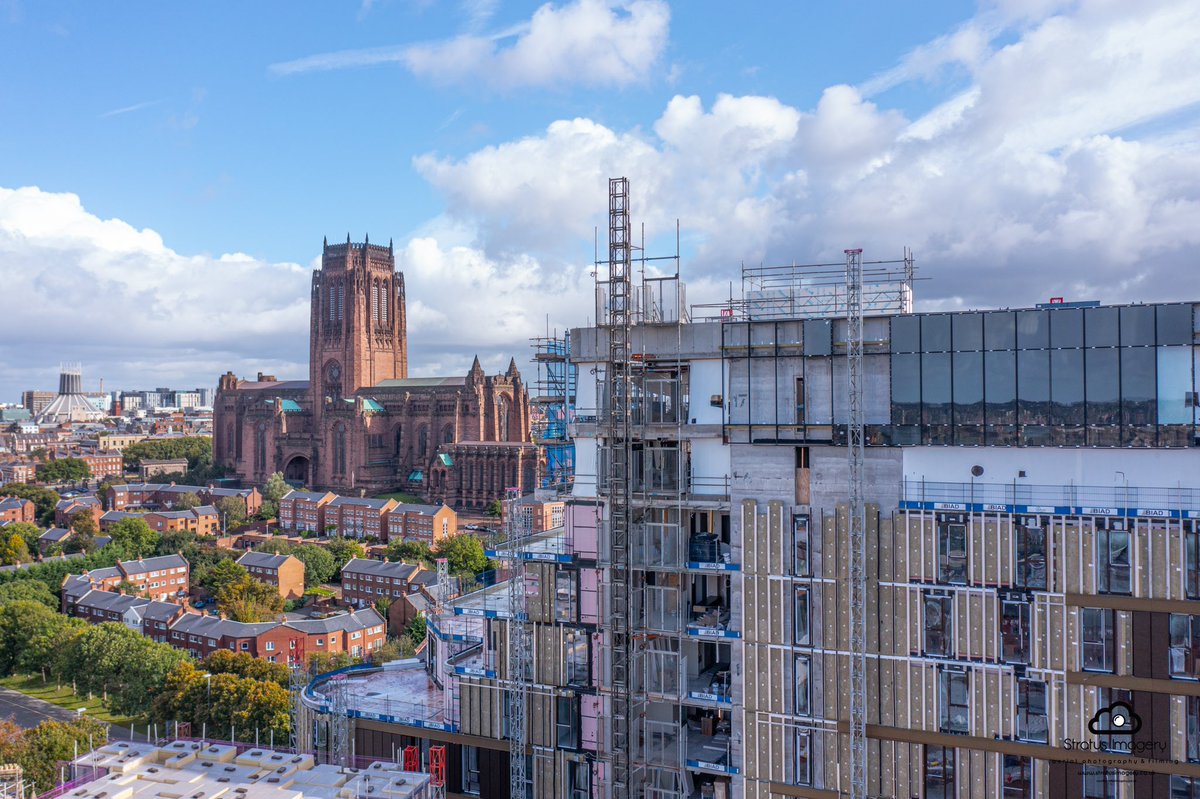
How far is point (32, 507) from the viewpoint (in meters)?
129

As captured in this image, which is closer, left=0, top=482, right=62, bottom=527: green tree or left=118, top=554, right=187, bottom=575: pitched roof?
left=118, top=554, right=187, bottom=575: pitched roof

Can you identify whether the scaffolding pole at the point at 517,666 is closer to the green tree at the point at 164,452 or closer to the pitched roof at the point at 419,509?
the pitched roof at the point at 419,509

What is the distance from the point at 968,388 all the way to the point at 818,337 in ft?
12.6

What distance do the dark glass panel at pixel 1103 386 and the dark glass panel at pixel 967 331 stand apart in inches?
94.4

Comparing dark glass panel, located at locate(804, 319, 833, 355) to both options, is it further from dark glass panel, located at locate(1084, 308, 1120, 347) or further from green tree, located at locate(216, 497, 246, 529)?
green tree, located at locate(216, 497, 246, 529)

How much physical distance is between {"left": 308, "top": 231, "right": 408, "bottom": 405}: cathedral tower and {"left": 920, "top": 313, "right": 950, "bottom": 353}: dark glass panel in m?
142

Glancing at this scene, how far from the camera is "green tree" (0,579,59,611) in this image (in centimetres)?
8050

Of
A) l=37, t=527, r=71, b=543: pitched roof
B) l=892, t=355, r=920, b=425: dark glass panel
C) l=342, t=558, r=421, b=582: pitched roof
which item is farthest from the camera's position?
l=37, t=527, r=71, b=543: pitched roof

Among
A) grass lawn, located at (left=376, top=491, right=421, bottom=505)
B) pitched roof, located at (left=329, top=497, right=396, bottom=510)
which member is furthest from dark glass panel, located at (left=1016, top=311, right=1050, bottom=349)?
grass lawn, located at (left=376, top=491, right=421, bottom=505)

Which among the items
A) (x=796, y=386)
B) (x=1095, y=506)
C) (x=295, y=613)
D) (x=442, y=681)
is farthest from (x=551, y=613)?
(x=295, y=613)

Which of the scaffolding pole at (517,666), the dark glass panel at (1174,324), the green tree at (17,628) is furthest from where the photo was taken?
the green tree at (17,628)

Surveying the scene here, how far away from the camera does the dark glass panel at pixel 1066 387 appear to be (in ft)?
70.8

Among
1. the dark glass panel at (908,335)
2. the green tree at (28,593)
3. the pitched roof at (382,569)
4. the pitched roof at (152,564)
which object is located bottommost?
the green tree at (28,593)

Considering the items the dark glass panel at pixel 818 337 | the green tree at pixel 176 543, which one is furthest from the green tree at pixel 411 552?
the dark glass panel at pixel 818 337
